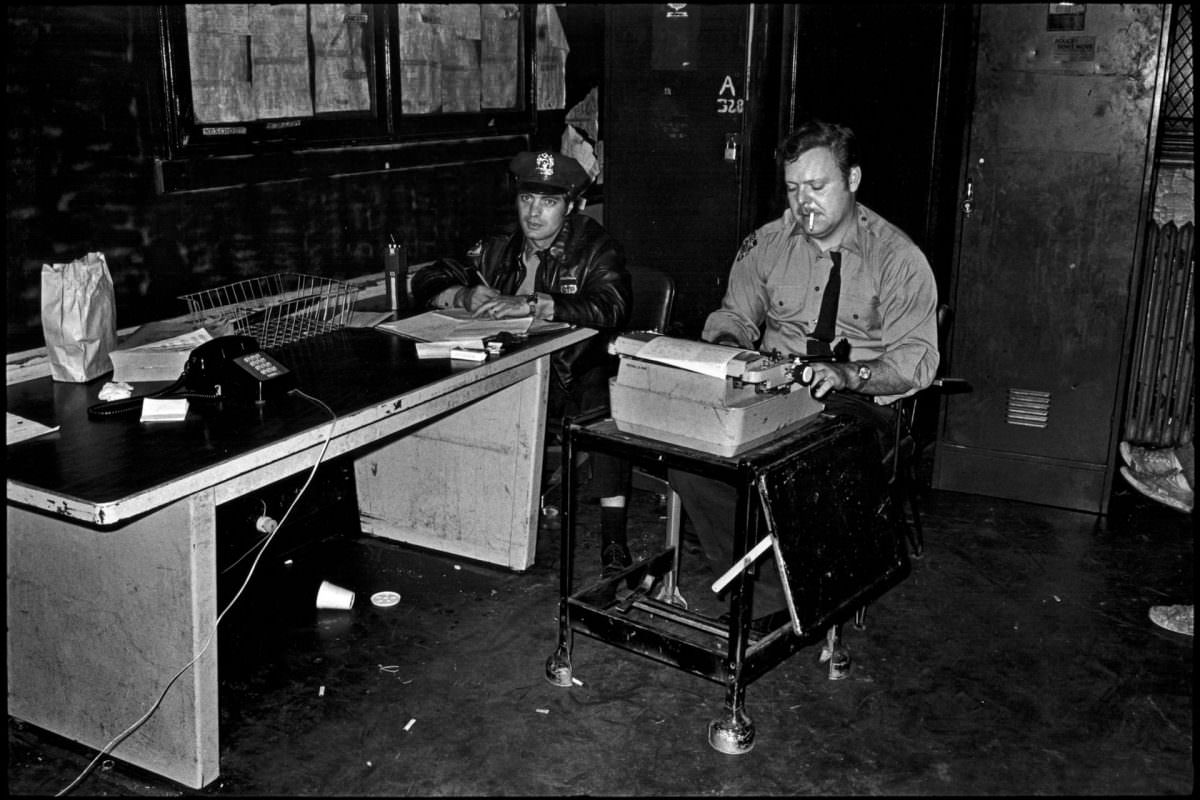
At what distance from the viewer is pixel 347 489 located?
4.12 m

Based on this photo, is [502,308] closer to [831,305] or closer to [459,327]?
[459,327]

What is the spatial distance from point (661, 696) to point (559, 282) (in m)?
1.47

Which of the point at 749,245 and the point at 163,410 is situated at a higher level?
the point at 749,245

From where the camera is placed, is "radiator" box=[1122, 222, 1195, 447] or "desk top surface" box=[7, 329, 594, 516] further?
"radiator" box=[1122, 222, 1195, 447]

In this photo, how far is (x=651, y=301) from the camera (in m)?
3.94

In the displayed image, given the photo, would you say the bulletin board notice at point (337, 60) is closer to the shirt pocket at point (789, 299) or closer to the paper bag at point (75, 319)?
the paper bag at point (75, 319)

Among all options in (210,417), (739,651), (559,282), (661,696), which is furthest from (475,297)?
(739,651)

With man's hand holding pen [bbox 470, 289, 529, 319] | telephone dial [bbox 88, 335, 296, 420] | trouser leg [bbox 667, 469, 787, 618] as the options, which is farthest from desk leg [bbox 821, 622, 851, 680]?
telephone dial [bbox 88, 335, 296, 420]

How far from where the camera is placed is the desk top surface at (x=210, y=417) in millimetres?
2365

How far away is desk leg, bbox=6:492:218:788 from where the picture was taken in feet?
8.23

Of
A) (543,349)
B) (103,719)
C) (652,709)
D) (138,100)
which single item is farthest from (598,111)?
(103,719)

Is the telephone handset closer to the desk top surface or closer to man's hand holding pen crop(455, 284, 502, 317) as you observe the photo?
the desk top surface

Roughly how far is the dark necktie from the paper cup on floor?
159 cm

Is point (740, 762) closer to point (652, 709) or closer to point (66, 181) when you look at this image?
point (652, 709)
